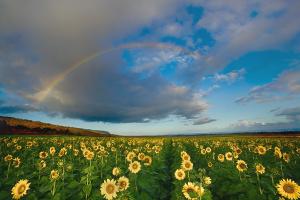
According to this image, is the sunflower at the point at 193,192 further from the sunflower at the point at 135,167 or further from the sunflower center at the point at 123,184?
the sunflower at the point at 135,167

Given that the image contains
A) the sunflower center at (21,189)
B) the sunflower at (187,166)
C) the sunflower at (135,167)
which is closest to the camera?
the sunflower center at (21,189)

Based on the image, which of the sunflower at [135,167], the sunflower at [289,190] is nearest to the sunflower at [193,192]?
the sunflower at [289,190]

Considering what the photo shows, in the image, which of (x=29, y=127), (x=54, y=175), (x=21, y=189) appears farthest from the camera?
(x=29, y=127)

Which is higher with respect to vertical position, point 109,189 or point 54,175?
point 54,175

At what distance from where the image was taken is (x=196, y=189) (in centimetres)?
548

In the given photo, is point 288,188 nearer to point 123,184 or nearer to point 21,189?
point 123,184

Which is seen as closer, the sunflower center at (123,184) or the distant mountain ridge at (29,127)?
the sunflower center at (123,184)

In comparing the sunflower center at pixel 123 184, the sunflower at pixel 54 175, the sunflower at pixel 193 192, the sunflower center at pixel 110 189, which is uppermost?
the sunflower at pixel 54 175

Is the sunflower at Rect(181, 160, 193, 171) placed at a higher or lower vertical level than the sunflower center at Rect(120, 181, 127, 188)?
higher

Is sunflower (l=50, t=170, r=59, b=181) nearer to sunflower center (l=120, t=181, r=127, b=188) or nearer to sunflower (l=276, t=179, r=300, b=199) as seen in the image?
sunflower center (l=120, t=181, r=127, b=188)

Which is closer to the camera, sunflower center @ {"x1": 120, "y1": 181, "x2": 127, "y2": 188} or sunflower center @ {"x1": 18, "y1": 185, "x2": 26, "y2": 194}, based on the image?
sunflower center @ {"x1": 120, "y1": 181, "x2": 127, "y2": 188}

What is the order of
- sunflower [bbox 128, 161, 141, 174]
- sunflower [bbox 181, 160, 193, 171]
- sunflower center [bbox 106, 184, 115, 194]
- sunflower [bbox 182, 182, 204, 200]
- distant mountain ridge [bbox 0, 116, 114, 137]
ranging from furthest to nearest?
1. distant mountain ridge [bbox 0, 116, 114, 137]
2. sunflower [bbox 181, 160, 193, 171]
3. sunflower [bbox 128, 161, 141, 174]
4. sunflower center [bbox 106, 184, 115, 194]
5. sunflower [bbox 182, 182, 204, 200]

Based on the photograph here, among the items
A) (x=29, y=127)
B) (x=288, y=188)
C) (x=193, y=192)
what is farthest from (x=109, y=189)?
(x=29, y=127)

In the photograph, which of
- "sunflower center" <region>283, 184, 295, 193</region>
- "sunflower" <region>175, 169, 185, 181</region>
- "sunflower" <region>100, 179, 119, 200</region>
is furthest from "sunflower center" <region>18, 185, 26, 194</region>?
"sunflower center" <region>283, 184, 295, 193</region>
